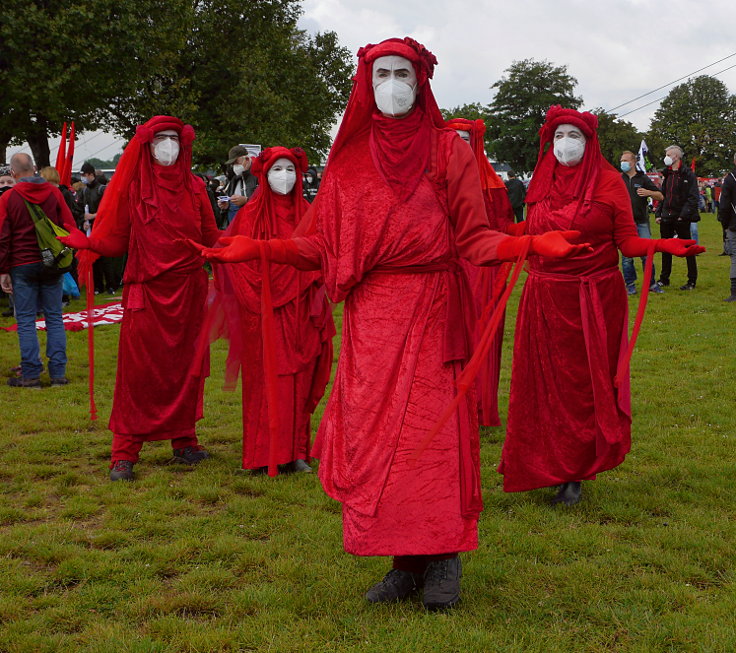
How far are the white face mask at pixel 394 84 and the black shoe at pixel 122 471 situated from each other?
336 centimetres

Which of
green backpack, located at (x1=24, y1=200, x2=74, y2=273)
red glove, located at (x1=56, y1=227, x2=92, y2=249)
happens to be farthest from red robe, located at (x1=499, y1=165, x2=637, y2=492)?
green backpack, located at (x1=24, y1=200, x2=74, y2=273)

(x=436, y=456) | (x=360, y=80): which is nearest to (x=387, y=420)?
(x=436, y=456)

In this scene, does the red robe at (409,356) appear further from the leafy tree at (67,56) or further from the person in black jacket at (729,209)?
the leafy tree at (67,56)

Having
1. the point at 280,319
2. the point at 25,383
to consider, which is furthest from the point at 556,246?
the point at 25,383

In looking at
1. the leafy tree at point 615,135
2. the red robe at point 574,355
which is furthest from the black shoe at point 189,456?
the leafy tree at point 615,135

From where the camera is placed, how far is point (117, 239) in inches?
222

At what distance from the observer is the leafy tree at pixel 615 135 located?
61.3m

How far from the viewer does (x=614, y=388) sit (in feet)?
16.3

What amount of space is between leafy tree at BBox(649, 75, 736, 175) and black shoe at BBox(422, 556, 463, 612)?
64061mm

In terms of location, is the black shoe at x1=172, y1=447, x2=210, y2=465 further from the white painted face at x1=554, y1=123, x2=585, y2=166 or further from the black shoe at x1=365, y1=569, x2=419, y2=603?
the white painted face at x1=554, y1=123, x2=585, y2=166

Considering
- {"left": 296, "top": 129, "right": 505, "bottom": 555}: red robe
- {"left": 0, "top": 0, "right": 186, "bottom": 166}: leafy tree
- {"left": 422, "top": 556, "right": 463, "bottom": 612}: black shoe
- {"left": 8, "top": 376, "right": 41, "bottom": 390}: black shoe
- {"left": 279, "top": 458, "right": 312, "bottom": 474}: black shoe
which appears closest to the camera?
{"left": 296, "top": 129, "right": 505, "bottom": 555}: red robe

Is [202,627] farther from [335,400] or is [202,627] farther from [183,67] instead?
[183,67]

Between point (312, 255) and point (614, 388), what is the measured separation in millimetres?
2171

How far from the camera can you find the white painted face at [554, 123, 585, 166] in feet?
16.1
